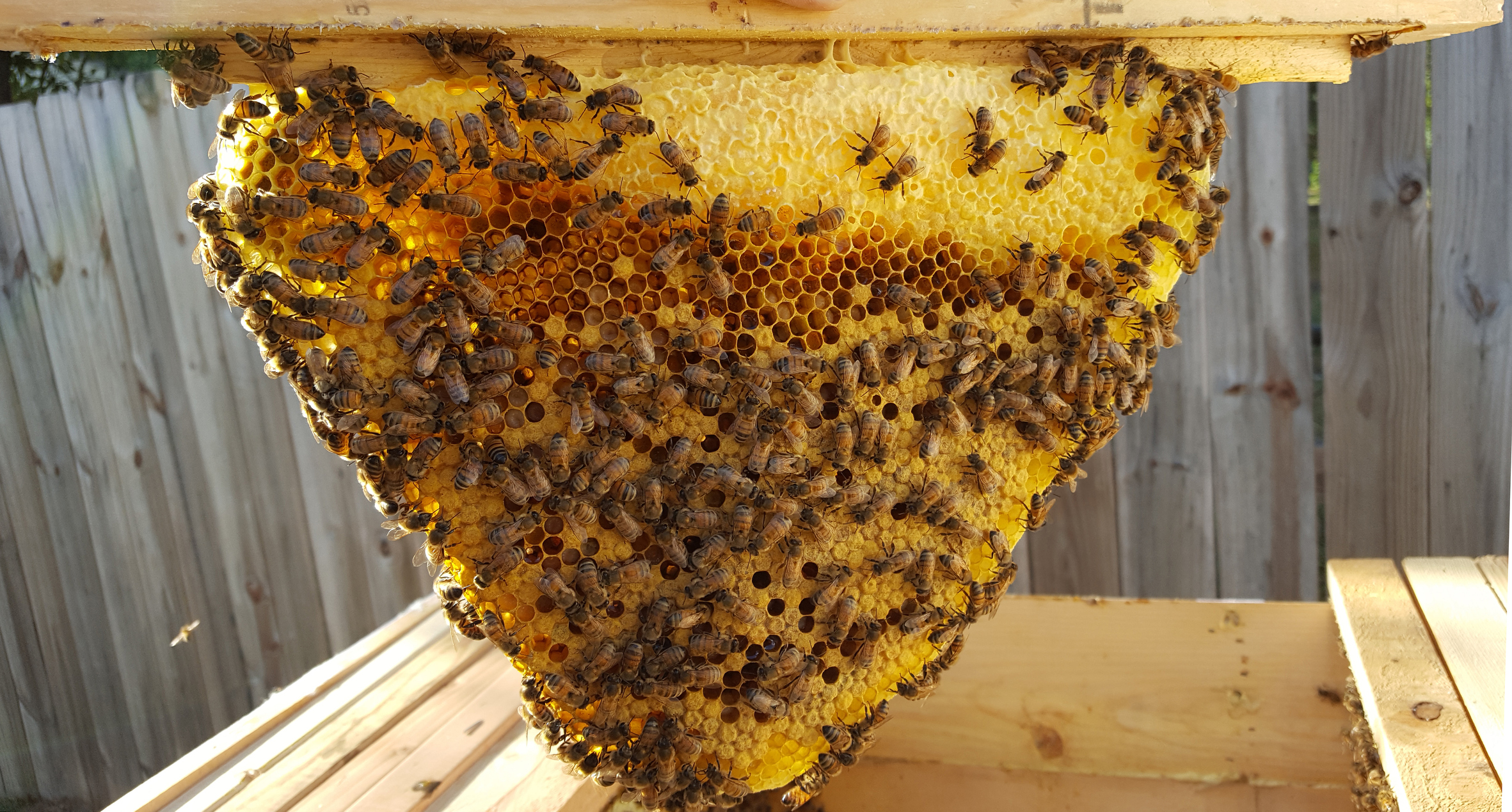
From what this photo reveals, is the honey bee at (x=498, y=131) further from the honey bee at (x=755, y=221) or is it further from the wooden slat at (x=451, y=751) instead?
the wooden slat at (x=451, y=751)

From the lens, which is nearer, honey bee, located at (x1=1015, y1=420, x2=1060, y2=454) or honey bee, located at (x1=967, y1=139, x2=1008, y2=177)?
honey bee, located at (x1=967, y1=139, x2=1008, y2=177)

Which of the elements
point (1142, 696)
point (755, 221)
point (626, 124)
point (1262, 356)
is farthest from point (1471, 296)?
point (626, 124)

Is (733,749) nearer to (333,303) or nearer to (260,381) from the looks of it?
(333,303)

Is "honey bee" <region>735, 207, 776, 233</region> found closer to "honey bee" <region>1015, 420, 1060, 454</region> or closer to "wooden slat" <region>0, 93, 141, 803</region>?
"honey bee" <region>1015, 420, 1060, 454</region>

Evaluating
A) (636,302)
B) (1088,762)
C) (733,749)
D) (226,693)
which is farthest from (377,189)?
(1088,762)

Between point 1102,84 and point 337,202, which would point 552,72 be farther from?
point 1102,84

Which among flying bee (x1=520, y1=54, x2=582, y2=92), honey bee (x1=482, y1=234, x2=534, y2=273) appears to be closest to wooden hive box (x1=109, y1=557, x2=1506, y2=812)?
honey bee (x1=482, y1=234, x2=534, y2=273)
